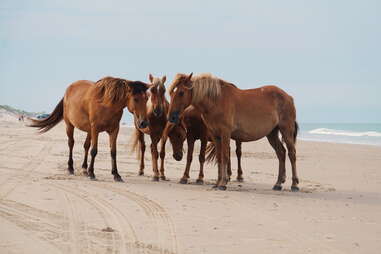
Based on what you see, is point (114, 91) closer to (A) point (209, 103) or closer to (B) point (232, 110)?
(A) point (209, 103)

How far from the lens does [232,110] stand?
9.92m

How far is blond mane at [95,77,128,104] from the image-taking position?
1044cm

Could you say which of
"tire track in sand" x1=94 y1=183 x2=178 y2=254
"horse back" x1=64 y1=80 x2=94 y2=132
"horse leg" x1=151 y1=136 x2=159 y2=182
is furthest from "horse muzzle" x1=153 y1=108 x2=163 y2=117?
"tire track in sand" x1=94 y1=183 x2=178 y2=254

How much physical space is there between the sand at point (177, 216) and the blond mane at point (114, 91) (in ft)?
5.40

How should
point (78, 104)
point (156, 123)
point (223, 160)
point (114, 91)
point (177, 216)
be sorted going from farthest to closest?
point (78, 104)
point (156, 123)
point (114, 91)
point (223, 160)
point (177, 216)

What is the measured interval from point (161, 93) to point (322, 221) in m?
4.79

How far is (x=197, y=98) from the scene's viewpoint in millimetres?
9734

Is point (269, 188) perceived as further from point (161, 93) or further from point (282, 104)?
point (161, 93)

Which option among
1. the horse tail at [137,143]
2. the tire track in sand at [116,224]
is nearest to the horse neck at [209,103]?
the tire track in sand at [116,224]

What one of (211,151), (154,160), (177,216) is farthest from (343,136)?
(177,216)

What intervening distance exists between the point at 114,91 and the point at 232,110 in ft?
8.03

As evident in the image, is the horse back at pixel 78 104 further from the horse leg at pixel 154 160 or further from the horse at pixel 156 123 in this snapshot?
the horse leg at pixel 154 160

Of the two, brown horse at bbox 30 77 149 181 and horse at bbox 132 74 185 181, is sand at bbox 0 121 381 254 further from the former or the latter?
brown horse at bbox 30 77 149 181

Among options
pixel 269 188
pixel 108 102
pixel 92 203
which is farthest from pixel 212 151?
pixel 92 203
